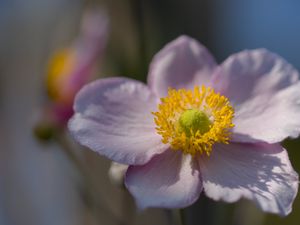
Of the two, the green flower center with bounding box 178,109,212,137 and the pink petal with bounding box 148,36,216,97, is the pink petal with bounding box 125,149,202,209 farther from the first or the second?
the pink petal with bounding box 148,36,216,97

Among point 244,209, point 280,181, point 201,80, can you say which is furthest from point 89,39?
point 280,181

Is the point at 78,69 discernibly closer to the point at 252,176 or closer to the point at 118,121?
the point at 118,121

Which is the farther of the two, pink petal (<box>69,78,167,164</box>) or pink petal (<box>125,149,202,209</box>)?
pink petal (<box>69,78,167,164</box>)

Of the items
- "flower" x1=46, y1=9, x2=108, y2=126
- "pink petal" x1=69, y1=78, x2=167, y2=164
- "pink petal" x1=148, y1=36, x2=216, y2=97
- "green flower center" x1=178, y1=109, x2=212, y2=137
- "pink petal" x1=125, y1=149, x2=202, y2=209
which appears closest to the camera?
"pink petal" x1=125, y1=149, x2=202, y2=209

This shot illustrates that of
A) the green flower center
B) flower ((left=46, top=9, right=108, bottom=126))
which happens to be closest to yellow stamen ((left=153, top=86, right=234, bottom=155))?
the green flower center

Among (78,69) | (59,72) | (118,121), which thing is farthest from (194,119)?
(59,72)

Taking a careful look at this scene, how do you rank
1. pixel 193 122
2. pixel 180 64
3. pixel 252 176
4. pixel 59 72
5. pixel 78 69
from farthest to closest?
pixel 59 72
pixel 78 69
pixel 180 64
pixel 193 122
pixel 252 176
